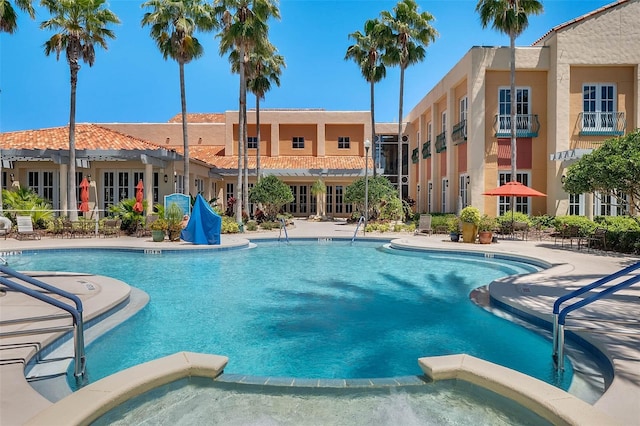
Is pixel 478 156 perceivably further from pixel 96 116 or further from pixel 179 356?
pixel 96 116

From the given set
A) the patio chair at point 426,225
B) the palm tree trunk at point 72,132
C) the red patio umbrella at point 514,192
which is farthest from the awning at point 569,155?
the palm tree trunk at point 72,132

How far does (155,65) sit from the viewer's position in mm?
21812

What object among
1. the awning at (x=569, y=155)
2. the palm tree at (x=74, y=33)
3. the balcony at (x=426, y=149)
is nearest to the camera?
the awning at (x=569, y=155)

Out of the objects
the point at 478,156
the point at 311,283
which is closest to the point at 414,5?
the point at 478,156

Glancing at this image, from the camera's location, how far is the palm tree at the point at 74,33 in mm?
19188

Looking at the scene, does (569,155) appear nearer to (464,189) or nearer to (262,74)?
(464,189)

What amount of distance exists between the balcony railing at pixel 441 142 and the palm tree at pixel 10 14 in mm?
21969

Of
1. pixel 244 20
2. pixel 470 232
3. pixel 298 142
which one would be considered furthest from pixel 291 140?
pixel 470 232

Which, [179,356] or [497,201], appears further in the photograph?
[497,201]

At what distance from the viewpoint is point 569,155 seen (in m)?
18.9

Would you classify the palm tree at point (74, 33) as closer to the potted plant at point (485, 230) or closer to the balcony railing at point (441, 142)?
the potted plant at point (485, 230)

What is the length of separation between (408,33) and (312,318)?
2276 cm

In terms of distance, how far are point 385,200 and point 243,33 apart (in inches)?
473

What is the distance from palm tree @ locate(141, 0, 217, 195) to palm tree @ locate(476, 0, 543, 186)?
44.2 feet
